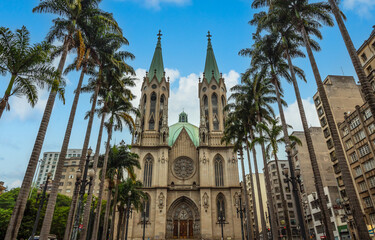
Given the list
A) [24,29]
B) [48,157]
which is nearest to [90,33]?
[24,29]

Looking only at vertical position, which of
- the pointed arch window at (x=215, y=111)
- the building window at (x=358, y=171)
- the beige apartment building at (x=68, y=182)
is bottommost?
the building window at (x=358, y=171)

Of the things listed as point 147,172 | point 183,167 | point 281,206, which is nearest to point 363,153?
point 183,167

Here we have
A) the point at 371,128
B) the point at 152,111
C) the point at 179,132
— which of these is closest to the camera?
the point at 371,128

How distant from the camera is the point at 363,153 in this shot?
105ft

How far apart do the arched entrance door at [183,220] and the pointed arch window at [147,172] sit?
18.3 ft

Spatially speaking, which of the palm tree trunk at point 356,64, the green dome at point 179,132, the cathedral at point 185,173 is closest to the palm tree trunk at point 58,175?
the palm tree trunk at point 356,64

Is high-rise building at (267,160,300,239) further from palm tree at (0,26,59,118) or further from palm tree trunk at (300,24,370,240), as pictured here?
palm tree at (0,26,59,118)

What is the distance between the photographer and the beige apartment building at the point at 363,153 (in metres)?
30.4

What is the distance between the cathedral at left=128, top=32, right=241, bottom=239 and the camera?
40.8m

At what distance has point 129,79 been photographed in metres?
26.3

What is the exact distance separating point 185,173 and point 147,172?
6784 mm

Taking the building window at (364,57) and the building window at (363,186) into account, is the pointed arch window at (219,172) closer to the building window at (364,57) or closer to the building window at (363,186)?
the building window at (363,186)

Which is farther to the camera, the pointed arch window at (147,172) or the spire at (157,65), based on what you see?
the spire at (157,65)

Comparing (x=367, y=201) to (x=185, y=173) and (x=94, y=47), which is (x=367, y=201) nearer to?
(x=185, y=173)
